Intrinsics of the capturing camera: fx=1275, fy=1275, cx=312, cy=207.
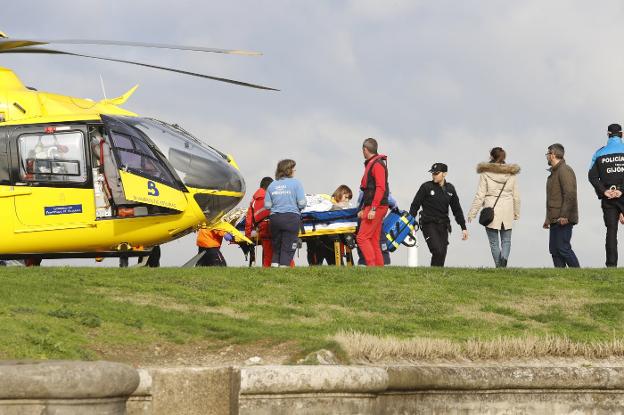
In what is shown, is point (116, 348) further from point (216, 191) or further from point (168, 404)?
point (216, 191)

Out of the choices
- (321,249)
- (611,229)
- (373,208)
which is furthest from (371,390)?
(321,249)

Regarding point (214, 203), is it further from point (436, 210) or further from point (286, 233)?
point (436, 210)

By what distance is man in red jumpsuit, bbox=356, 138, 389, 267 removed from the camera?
→ 1752 cm

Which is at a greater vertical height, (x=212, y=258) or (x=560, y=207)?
(x=560, y=207)

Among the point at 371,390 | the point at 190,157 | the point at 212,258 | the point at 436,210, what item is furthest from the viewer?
the point at 212,258

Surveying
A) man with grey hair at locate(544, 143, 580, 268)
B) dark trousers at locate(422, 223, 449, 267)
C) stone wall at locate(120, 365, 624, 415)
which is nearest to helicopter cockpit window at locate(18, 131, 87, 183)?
dark trousers at locate(422, 223, 449, 267)

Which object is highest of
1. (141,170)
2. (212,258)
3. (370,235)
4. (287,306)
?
(141,170)

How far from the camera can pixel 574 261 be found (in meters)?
18.4

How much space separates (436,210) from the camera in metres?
18.6

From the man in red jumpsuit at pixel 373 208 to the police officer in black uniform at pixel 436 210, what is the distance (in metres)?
1.16

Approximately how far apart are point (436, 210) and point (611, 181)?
252 centimetres

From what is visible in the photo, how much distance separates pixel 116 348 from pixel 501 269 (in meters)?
7.25

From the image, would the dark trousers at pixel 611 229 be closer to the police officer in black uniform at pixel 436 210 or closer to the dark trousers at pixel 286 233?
the police officer in black uniform at pixel 436 210

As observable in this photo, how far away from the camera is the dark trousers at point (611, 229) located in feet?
59.6
